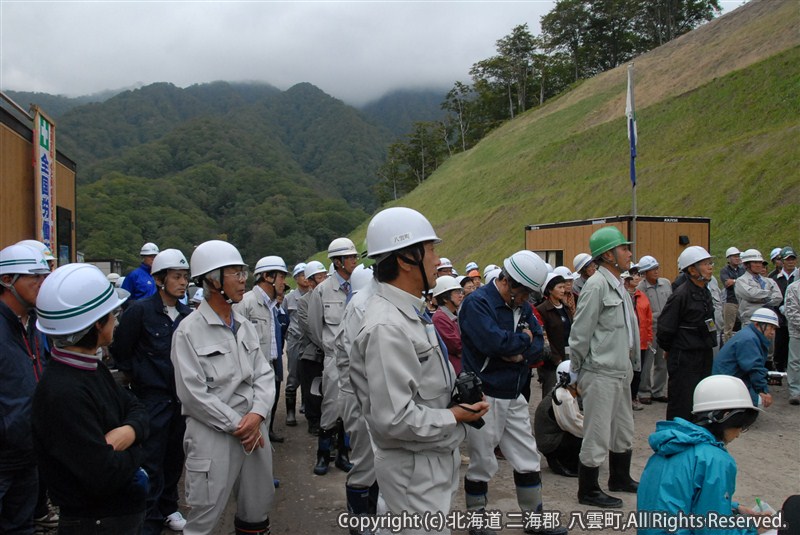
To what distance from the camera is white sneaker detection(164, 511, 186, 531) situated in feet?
16.2

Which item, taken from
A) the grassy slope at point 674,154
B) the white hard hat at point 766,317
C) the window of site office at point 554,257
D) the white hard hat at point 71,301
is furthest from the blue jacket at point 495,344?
the grassy slope at point 674,154

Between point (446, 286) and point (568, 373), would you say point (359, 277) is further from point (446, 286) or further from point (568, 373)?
point (568, 373)

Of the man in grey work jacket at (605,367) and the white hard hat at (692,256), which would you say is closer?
the man in grey work jacket at (605,367)

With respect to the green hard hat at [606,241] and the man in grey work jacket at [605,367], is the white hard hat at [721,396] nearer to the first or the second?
the man in grey work jacket at [605,367]

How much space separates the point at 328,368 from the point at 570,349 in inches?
99.6

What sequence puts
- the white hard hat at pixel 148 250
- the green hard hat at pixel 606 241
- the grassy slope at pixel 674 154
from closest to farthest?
1. the green hard hat at pixel 606 241
2. the white hard hat at pixel 148 250
3. the grassy slope at pixel 674 154

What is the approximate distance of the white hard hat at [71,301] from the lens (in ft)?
8.59

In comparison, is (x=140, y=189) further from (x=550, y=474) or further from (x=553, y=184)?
(x=550, y=474)

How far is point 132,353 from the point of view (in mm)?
4594

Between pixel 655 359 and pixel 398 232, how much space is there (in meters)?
8.47

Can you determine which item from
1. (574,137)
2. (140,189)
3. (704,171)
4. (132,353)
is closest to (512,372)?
(132,353)

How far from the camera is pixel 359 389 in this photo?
2.83 m

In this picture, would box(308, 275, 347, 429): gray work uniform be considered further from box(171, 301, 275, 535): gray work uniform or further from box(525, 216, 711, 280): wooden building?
box(525, 216, 711, 280): wooden building

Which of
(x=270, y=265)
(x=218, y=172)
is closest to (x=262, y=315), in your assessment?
(x=270, y=265)
